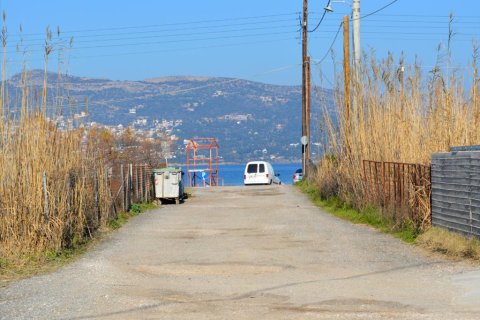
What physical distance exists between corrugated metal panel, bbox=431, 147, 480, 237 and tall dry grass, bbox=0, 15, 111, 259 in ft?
20.8

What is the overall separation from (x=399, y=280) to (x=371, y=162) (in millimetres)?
8967

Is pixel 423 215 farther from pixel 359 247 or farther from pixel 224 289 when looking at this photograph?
pixel 224 289

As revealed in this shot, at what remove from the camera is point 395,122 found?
1803cm

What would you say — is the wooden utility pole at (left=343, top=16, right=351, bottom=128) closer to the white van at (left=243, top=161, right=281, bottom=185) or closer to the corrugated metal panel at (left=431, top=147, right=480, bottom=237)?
the corrugated metal panel at (left=431, top=147, right=480, bottom=237)

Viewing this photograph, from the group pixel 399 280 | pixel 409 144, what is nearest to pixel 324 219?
pixel 409 144

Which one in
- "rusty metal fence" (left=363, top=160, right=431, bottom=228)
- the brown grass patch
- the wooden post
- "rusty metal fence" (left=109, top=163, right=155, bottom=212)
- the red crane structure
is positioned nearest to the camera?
the brown grass patch

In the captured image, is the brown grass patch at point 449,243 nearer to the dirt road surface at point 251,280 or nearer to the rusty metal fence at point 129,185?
the dirt road surface at point 251,280

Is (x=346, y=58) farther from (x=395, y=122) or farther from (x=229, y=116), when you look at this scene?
(x=229, y=116)

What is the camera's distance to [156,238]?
16.5 meters

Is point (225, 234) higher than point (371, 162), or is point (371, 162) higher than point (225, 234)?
point (371, 162)

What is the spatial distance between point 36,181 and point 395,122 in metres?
8.21

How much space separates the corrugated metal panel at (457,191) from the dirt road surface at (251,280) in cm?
84

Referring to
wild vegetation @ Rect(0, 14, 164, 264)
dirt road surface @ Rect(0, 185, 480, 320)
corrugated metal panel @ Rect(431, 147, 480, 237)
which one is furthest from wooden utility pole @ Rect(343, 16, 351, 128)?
wild vegetation @ Rect(0, 14, 164, 264)

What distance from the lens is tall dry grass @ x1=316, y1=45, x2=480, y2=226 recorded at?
15211 mm
